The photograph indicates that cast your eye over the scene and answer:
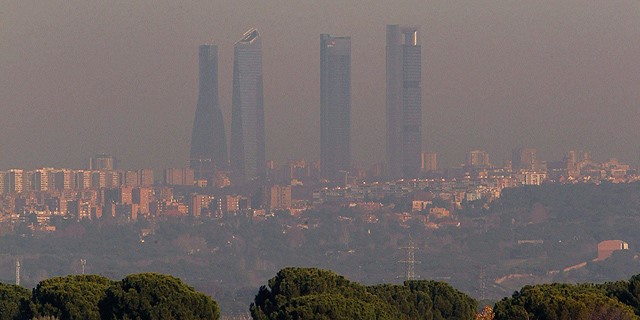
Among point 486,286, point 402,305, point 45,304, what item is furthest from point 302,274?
point 486,286

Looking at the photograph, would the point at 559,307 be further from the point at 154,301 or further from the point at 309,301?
the point at 154,301

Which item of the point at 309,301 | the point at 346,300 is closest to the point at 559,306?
the point at 346,300

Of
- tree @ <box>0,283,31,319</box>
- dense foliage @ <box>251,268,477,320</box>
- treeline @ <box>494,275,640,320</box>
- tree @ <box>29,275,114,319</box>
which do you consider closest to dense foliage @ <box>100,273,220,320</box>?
tree @ <box>29,275,114,319</box>

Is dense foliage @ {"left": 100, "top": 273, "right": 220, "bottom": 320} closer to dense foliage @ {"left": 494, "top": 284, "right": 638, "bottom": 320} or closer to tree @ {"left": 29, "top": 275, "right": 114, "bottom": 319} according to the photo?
tree @ {"left": 29, "top": 275, "right": 114, "bottom": 319}

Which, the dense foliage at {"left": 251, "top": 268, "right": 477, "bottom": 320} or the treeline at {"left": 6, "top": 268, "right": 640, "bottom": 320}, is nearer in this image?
the treeline at {"left": 6, "top": 268, "right": 640, "bottom": 320}

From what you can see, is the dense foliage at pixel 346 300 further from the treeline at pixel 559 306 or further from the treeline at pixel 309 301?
the treeline at pixel 559 306

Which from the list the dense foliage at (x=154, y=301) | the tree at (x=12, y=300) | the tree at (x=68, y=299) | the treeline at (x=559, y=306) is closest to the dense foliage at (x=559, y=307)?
the treeline at (x=559, y=306)

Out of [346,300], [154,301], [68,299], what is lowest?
[68,299]
